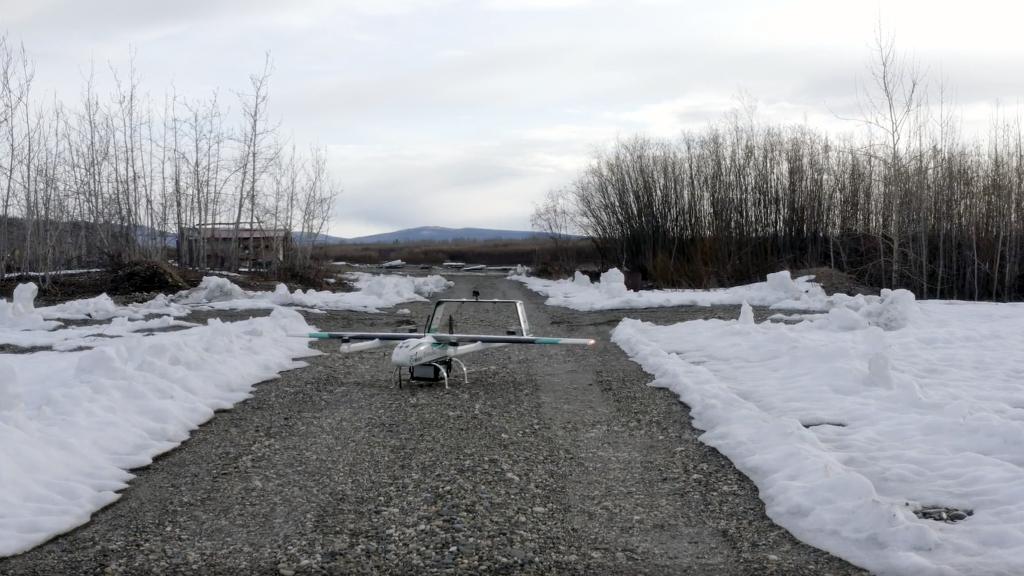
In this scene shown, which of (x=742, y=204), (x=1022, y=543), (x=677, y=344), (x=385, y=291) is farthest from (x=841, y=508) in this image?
(x=742, y=204)

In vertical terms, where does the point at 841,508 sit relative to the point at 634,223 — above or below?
below

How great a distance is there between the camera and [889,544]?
4.57 meters

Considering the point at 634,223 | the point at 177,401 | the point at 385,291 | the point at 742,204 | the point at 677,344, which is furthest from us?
the point at 634,223

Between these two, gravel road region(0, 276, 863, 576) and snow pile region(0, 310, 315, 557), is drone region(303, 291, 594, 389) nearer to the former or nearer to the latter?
gravel road region(0, 276, 863, 576)

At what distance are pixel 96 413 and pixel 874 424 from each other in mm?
7017

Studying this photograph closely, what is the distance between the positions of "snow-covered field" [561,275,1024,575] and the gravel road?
12.2 inches

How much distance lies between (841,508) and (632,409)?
3779 millimetres

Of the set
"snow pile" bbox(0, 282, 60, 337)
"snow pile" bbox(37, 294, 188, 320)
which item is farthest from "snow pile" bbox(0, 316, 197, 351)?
"snow pile" bbox(37, 294, 188, 320)

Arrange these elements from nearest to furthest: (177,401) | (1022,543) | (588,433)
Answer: (1022,543)
(588,433)
(177,401)

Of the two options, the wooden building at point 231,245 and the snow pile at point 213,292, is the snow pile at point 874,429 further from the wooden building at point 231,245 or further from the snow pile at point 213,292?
the wooden building at point 231,245

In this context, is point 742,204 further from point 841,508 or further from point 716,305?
point 841,508

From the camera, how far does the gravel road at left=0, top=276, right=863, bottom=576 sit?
4523mm

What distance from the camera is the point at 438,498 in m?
5.58

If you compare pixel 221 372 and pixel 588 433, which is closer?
pixel 588 433
